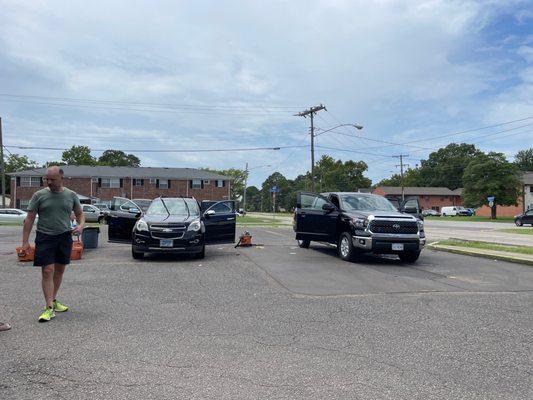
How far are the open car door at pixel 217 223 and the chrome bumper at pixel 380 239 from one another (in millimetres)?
3576

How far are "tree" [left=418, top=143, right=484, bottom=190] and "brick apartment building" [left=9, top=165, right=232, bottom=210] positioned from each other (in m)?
74.8

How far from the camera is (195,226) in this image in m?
12.0

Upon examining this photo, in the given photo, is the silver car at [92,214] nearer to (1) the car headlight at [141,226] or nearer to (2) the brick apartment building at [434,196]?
(1) the car headlight at [141,226]

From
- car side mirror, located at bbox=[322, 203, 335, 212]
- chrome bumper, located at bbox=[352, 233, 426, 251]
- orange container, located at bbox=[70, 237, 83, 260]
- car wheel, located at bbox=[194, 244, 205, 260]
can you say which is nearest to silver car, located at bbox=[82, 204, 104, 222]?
orange container, located at bbox=[70, 237, 83, 260]

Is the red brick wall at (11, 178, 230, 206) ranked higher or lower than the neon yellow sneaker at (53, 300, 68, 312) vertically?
higher

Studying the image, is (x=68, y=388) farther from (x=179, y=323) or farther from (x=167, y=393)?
(x=179, y=323)

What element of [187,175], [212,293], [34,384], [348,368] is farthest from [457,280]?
[187,175]

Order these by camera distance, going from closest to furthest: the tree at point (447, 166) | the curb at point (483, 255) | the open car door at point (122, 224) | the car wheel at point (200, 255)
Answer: the car wheel at point (200, 255)
the curb at point (483, 255)
the open car door at point (122, 224)
the tree at point (447, 166)

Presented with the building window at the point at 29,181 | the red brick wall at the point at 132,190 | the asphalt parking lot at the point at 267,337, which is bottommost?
the asphalt parking lot at the point at 267,337

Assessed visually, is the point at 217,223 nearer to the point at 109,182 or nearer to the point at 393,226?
the point at 393,226

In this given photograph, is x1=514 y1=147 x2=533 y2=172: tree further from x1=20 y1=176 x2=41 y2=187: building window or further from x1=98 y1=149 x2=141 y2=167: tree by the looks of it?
x1=20 y1=176 x2=41 y2=187: building window

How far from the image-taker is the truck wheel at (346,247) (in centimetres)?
1203

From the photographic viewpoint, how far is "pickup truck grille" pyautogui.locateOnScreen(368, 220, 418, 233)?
38.4ft

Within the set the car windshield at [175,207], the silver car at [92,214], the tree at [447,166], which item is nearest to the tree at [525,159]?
the tree at [447,166]
